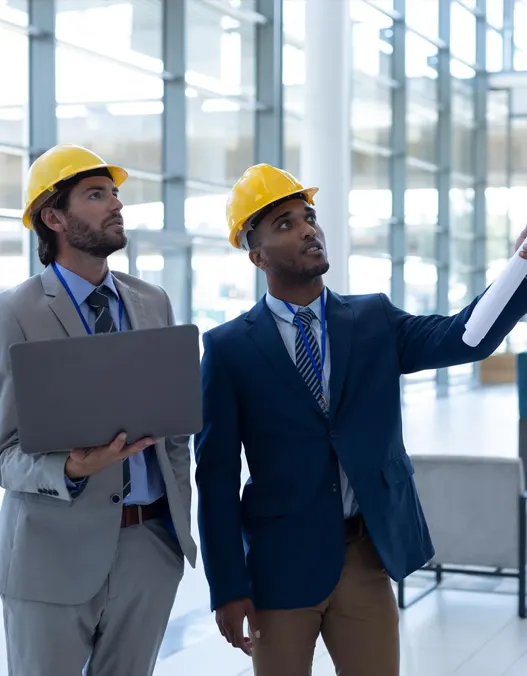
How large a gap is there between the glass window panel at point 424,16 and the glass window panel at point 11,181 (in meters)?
11.3

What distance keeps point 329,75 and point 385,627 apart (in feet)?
34.3

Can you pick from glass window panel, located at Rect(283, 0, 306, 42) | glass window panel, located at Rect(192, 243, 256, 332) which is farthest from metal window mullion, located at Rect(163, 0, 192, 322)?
glass window panel, located at Rect(283, 0, 306, 42)

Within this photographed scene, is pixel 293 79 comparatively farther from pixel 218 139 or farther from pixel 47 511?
pixel 47 511

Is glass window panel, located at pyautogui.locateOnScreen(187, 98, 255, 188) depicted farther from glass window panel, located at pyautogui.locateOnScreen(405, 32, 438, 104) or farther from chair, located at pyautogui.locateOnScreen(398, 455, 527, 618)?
chair, located at pyautogui.locateOnScreen(398, 455, 527, 618)

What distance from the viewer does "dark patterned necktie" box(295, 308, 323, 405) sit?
2.64m

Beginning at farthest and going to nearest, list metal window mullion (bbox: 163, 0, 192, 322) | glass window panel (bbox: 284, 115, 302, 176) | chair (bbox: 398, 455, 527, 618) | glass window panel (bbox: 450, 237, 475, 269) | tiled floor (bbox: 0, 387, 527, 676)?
glass window panel (bbox: 450, 237, 475, 269)
glass window panel (bbox: 284, 115, 302, 176)
metal window mullion (bbox: 163, 0, 192, 322)
chair (bbox: 398, 455, 527, 618)
tiled floor (bbox: 0, 387, 527, 676)

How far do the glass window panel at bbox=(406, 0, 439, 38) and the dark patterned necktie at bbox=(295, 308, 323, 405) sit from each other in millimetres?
17806

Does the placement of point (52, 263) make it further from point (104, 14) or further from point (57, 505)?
point (104, 14)

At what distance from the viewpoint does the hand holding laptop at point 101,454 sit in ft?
7.34

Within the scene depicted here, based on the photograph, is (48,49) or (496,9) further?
(496,9)

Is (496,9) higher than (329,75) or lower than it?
higher

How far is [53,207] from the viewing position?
2.65 metres

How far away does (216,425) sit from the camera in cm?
260

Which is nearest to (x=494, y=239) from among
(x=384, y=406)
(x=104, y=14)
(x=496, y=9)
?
(x=496, y=9)
